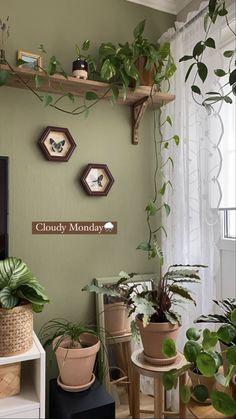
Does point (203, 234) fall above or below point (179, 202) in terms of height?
below

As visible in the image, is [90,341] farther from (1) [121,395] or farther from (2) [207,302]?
(2) [207,302]

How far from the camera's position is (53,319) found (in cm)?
178

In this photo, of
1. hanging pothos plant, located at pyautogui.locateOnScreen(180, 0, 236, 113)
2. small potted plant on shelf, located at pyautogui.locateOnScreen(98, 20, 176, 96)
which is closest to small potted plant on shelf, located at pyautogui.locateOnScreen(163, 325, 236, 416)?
hanging pothos plant, located at pyautogui.locateOnScreen(180, 0, 236, 113)

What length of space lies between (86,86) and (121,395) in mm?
1761

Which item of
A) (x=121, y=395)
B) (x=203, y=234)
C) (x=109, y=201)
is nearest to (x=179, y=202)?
(x=203, y=234)

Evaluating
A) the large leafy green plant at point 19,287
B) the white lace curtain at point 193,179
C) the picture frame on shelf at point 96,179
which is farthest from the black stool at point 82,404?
the picture frame on shelf at point 96,179

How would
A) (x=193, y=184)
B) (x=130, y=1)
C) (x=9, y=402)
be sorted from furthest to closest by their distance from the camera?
(x=130, y=1) < (x=193, y=184) < (x=9, y=402)

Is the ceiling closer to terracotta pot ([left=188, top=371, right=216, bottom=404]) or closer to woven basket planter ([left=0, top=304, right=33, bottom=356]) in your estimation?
woven basket planter ([left=0, top=304, right=33, bottom=356])

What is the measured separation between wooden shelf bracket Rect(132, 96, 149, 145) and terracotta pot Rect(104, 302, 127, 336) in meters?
0.99

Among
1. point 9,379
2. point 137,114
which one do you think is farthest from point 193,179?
point 9,379

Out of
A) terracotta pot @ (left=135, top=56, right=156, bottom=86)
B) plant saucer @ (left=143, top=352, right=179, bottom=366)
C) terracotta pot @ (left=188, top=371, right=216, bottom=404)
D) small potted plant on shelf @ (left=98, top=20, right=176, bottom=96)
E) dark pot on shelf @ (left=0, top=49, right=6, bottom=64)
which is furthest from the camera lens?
terracotta pot @ (left=135, top=56, right=156, bottom=86)

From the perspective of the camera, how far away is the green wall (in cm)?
172

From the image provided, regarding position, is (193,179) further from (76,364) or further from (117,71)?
(76,364)

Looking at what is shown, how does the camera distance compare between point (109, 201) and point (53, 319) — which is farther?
point (109, 201)
